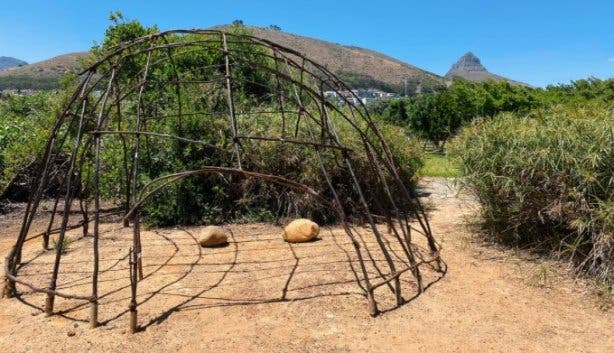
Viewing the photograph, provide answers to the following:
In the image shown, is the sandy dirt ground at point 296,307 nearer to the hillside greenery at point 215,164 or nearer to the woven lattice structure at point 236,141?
the woven lattice structure at point 236,141

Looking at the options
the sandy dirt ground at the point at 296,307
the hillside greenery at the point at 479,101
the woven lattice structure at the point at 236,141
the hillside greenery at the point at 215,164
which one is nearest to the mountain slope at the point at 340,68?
the hillside greenery at the point at 479,101

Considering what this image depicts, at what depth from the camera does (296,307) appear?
424 cm

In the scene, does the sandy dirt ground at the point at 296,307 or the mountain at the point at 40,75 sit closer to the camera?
the sandy dirt ground at the point at 296,307

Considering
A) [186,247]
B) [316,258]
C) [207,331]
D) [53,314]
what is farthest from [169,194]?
[207,331]

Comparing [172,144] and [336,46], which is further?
[336,46]

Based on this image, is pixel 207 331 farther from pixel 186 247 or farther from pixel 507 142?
pixel 507 142

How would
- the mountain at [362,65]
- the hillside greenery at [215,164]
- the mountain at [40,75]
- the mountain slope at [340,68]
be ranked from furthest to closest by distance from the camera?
the mountain at [362,65] < the mountain slope at [340,68] < the mountain at [40,75] < the hillside greenery at [215,164]

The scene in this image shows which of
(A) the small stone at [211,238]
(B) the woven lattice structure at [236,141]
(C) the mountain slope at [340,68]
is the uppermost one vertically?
(C) the mountain slope at [340,68]

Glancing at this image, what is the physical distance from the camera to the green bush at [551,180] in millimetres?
4926

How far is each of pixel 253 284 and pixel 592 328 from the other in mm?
2825

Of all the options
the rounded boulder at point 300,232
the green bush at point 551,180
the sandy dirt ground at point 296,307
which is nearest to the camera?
the sandy dirt ground at point 296,307

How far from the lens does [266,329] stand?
3852 millimetres

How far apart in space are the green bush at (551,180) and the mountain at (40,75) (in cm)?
4346

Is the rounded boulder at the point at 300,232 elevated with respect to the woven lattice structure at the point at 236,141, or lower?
lower
